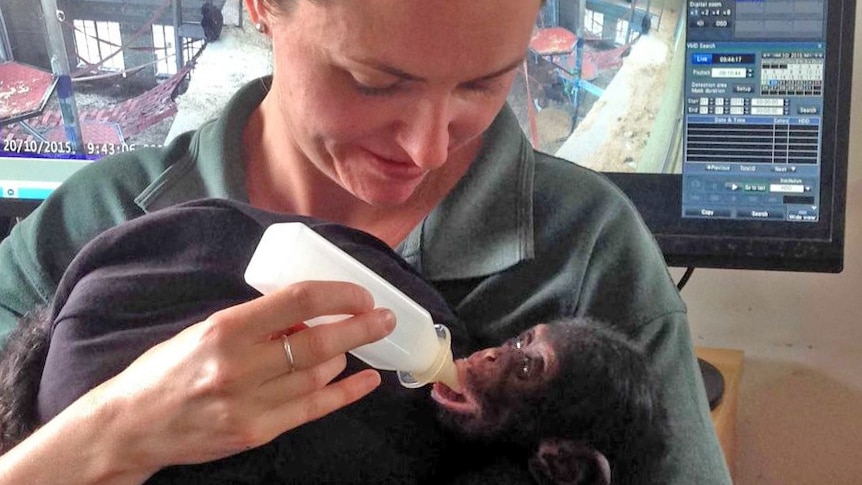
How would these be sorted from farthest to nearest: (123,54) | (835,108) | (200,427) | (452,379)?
(123,54) → (835,108) → (452,379) → (200,427)

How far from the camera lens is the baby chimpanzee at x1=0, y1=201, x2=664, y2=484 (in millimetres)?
654

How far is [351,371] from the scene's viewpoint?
26.6 inches

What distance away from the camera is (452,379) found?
0.69 meters

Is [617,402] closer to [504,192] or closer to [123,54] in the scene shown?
[504,192]

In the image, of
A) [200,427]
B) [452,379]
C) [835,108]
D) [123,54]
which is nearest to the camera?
[200,427]

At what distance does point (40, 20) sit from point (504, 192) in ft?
2.03

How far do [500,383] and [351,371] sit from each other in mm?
127

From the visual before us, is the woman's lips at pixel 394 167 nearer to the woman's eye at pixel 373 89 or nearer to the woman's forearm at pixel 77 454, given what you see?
the woman's eye at pixel 373 89

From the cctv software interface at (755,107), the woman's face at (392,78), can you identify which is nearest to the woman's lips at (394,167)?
the woman's face at (392,78)

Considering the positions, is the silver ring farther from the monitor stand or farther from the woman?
the monitor stand

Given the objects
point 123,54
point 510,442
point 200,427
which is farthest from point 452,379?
point 123,54

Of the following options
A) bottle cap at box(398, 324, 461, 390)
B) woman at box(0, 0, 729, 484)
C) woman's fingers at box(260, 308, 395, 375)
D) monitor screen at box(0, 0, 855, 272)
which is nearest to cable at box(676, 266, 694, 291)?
monitor screen at box(0, 0, 855, 272)

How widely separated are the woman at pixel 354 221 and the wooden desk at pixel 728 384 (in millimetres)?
232
